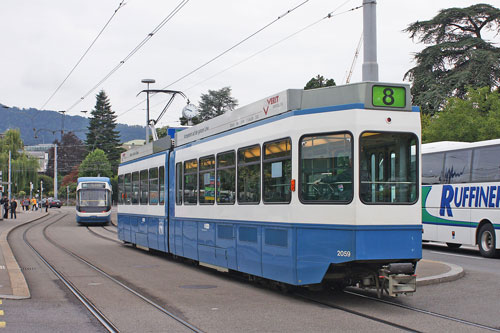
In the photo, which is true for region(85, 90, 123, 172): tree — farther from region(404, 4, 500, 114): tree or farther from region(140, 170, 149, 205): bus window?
region(140, 170, 149, 205): bus window

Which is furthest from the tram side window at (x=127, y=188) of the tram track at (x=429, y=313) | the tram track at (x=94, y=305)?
the tram track at (x=429, y=313)

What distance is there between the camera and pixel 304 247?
10.3m

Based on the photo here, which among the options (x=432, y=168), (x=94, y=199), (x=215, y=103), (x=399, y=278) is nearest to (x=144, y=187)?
(x=432, y=168)

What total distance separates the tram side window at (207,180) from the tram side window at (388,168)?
4705mm

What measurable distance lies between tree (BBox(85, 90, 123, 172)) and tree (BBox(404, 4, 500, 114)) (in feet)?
291

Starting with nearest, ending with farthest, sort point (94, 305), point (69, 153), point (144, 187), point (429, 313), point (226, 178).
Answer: point (429, 313), point (94, 305), point (226, 178), point (144, 187), point (69, 153)

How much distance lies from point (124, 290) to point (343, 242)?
4.50m

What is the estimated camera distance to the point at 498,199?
1850 centimetres

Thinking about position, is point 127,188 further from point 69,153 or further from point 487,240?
point 69,153

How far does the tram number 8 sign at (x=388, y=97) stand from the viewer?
400 inches

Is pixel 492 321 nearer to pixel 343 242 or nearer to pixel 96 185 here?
pixel 343 242

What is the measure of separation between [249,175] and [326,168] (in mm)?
2305

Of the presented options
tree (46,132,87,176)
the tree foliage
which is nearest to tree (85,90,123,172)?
tree (46,132,87,176)

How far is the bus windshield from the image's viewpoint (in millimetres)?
41938
